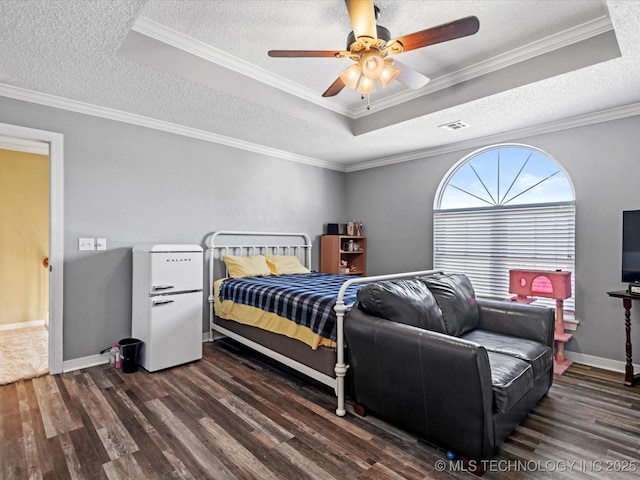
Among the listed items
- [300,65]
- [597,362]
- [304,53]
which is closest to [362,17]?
[304,53]

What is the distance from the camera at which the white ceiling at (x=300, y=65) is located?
2.16m

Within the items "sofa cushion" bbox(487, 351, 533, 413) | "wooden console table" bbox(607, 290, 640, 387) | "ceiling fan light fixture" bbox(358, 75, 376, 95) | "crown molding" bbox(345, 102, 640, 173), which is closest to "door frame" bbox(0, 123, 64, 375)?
"ceiling fan light fixture" bbox(358, 75, 376, 95)

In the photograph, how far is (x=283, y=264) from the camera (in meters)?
4.36

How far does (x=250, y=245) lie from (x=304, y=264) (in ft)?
3.19

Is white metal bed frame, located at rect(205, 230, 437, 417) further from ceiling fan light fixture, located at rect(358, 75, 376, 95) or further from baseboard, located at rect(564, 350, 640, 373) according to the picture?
baseboard, located at rect(564, 350, 640, 373)

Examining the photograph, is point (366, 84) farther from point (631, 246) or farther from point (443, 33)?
point (631, 246)

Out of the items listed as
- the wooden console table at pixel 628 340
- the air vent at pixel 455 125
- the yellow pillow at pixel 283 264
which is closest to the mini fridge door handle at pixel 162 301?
the yellow pillow at pixel 283 264

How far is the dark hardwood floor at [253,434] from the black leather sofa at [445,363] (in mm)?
155

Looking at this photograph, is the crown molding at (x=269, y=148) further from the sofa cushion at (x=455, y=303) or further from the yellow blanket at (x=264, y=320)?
the sofa cushion at (x=455, y=303)

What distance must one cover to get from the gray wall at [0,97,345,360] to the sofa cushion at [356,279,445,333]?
94.7 inches

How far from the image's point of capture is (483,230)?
13.7 feet

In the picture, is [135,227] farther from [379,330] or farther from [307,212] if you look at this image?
[379,330]

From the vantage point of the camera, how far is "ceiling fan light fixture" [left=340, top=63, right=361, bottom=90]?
87.4 inches

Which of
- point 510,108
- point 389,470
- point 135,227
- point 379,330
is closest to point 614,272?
point 510,108
